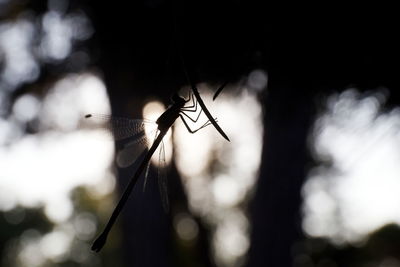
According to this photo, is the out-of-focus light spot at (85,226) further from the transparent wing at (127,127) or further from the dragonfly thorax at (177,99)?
the dragonfly thorax at (177,99)

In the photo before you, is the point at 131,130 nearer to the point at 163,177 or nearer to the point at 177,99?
the point at 163,177

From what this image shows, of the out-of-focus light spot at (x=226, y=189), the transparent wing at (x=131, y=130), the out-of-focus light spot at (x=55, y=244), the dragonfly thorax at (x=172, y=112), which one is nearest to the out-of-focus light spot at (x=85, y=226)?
the out-of-focus light spot at (x=55, y=244)

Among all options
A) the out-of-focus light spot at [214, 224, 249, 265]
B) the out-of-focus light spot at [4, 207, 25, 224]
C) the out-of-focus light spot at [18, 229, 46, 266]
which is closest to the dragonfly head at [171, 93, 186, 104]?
the out-of-focus light spot at [214, 224, 249, 265]

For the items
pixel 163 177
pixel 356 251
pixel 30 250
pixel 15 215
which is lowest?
pixel 30 250

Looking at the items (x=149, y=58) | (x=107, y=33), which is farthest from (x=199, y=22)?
(x=107, y=33)

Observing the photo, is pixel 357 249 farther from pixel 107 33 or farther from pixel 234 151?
pixel 107 33

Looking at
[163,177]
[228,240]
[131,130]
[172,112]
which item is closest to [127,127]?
[131,130]
